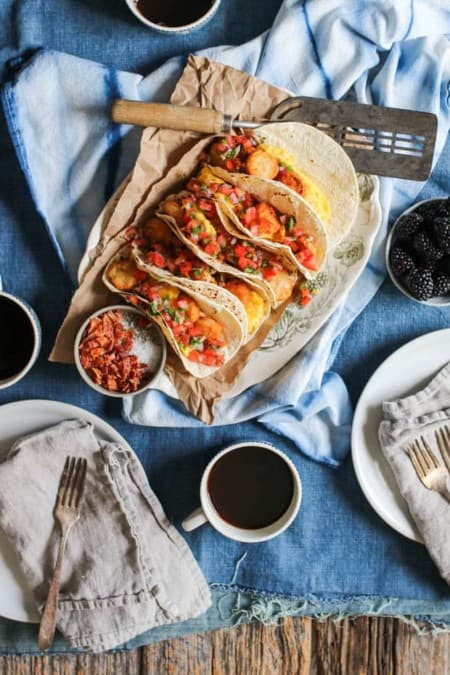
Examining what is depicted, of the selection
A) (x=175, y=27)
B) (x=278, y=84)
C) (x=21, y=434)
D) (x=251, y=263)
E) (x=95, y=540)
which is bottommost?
(x=95, y=540)

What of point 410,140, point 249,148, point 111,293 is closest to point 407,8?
point 410,140

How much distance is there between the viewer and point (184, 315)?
6.41ft

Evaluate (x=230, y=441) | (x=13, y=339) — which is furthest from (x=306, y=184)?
(x=13, y=339)

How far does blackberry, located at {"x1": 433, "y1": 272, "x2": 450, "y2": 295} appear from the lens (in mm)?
1983

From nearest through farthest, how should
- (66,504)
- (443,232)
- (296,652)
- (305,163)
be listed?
(443,232)
(305,163)
(66,504)
(296,652)

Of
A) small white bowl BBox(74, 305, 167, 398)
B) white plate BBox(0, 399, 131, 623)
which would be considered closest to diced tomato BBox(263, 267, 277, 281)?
small white bowl BBox(74, 305, 167, 398)

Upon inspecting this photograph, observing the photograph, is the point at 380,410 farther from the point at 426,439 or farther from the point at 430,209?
the point at 430,209

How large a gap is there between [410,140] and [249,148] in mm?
434

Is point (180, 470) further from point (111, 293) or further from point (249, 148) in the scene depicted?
point (249, 148)

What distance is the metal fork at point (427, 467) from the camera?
83.4 inches

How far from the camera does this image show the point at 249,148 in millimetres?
1978

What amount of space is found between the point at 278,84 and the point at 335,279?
1.84 ft

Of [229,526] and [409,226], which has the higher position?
[409,226]

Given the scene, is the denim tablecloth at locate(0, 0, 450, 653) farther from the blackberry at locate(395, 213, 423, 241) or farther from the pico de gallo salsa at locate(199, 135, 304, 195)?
the pico de gallo salsa at locate(199, 135, 304, 195)
